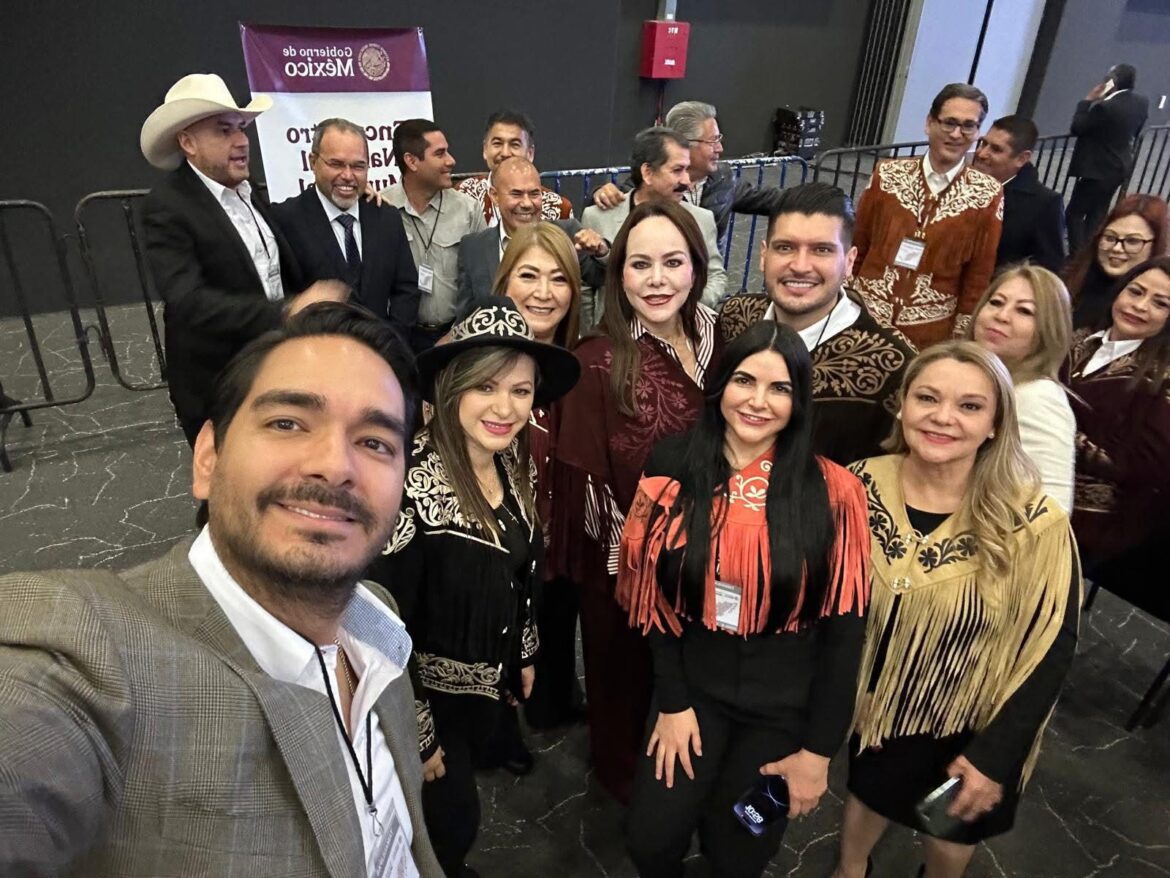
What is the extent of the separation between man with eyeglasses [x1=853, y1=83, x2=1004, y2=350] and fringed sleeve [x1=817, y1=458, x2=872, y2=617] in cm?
188

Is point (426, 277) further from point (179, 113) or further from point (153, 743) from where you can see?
point (153, 743)

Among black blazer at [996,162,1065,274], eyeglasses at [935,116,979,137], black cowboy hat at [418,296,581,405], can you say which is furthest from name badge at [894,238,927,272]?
black cowboy hat at [418,296,581,405]

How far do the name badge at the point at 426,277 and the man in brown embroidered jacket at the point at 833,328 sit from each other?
69.5 inches

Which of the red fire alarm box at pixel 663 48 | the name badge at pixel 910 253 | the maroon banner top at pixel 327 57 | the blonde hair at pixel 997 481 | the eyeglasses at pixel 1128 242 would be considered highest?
the red fire alarm box at pixel 663 48

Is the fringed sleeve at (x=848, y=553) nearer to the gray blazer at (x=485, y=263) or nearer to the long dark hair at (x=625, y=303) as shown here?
the long dark hair at (x=625, y=303)

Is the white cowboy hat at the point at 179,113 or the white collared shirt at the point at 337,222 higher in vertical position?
the white cowboy hat at the point at 179,113

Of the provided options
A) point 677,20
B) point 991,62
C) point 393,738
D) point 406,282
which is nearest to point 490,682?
point 393,738

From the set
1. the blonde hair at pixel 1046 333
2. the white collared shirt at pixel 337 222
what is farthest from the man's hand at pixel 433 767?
the white collared shirt at pixel 337 222

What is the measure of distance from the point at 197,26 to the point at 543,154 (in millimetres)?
3023

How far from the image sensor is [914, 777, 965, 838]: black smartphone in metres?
1.68

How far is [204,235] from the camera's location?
102 inches

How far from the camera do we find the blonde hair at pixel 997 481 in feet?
5.12

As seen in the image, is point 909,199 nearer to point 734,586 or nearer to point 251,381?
point 734,586

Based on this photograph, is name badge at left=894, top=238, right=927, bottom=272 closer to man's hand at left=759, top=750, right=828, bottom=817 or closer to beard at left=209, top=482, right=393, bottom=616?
man's hand at left=759, top=750, right=828, bottom=817
